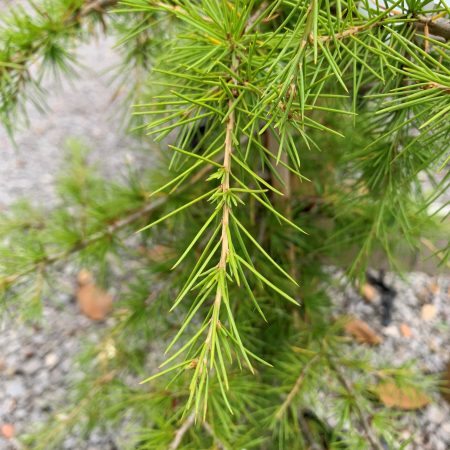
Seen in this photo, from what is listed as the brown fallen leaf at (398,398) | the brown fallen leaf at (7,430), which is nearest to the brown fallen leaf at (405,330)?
the brown fallen leaf at (398,398)

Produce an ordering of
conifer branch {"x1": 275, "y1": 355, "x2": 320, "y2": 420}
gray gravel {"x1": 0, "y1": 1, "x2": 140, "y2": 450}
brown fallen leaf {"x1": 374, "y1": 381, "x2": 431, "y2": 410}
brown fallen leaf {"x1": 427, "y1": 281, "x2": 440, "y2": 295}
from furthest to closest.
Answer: brown fallen leaf {"x1": 427, "y1": 281, "x2": 440, "y2": 295}, gray gravel {"x1": 0, "y1": 1, "x2": 140, "y2": 450}, brown fallen leaf {"x1": 374, "y1": 381, "x2": 431, "y2": 410}, conifer branch {"x1": 275, "y1": 355, "x2": 320, "y2": 420}

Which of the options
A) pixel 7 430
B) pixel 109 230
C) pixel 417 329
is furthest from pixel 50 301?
pixel 417 329

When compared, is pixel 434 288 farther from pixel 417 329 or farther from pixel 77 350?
pixel 77 350

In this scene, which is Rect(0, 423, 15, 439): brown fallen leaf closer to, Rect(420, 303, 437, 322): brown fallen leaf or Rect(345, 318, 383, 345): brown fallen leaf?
Rect(345, 318, 383, 345): brown fallen leaf

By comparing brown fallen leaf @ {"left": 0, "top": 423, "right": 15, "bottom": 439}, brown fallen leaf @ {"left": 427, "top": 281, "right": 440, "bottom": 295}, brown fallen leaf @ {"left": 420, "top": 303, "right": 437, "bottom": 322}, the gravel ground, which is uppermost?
brown fallen leaf @ {"left": 427, "top": 281, "right": 440, "bottom": 295}

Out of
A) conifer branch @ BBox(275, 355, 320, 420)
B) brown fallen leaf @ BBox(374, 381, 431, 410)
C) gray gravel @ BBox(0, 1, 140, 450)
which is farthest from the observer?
gray gravel @ BBox(0, 1, 140, 450)

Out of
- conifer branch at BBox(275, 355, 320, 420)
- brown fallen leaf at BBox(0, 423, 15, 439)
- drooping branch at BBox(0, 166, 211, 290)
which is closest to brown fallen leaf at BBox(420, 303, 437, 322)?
conifer branch at BBox(275, 355, 320, 420)
